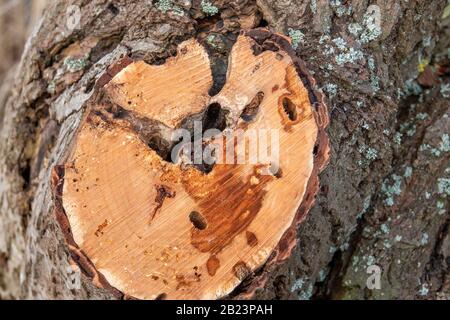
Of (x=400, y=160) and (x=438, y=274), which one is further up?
(x=400, y=160)

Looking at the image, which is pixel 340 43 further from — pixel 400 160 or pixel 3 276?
pixel 3 276

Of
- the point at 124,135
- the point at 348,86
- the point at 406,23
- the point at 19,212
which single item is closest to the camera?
the point at 124,135

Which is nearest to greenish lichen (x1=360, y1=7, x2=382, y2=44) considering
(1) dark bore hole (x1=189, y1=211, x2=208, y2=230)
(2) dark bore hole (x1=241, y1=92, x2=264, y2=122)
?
(2) dark bore hole (x1=241, y1=92, x2=264, y2=122)

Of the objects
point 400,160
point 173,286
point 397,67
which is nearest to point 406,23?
point 397,67

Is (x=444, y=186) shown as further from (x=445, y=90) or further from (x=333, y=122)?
(x=333, y=122)

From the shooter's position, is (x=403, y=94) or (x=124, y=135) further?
(x=403, y=94)

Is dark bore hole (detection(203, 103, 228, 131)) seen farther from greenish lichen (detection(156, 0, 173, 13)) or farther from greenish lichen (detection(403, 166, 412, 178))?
greenish lichen (detection(403, 166, 412, 178))

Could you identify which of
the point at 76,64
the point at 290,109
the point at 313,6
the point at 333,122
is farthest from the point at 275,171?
the point at 76,64
